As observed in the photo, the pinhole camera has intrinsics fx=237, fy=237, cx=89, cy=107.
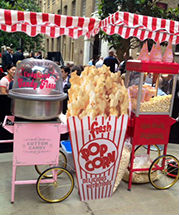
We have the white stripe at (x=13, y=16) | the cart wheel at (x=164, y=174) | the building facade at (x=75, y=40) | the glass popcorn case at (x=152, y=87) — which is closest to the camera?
the glass popcorn case at (x=152, y=87)

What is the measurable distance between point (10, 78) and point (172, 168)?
384 cm

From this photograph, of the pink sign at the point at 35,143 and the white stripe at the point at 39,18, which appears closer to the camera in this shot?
the pink sign at the point at 35,143

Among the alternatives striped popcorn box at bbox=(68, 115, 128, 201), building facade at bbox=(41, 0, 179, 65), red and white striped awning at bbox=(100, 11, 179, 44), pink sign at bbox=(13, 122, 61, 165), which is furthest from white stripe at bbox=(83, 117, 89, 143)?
building facade at bbox=(41, 0, 179, 65)

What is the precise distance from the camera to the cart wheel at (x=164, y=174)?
3470mm

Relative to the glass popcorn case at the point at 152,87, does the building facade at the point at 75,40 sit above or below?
above

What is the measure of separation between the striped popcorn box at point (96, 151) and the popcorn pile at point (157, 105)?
17.3 inches

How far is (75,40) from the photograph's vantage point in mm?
A: 21859

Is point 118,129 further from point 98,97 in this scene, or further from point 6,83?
point 6,83

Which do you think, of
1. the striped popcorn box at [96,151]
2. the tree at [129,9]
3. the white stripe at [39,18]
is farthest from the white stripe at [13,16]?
the tree at [129,9]

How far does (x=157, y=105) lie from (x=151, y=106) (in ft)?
0.32

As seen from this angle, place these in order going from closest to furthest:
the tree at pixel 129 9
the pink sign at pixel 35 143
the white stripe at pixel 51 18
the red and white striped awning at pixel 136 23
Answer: the pink sign at pixel 35 143 < the white stripe at pixel 51 18 < the red and white striped awning at pixel 136 23 < the tree at pixel 129 9

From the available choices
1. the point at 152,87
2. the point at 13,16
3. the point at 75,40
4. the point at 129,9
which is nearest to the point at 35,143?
the point at 152,87

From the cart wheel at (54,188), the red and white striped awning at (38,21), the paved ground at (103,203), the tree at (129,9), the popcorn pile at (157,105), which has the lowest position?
the paved ground at (103,203)

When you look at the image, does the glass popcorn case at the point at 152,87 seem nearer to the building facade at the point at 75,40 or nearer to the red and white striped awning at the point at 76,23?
the red and white striped awning at the point at 76,23
